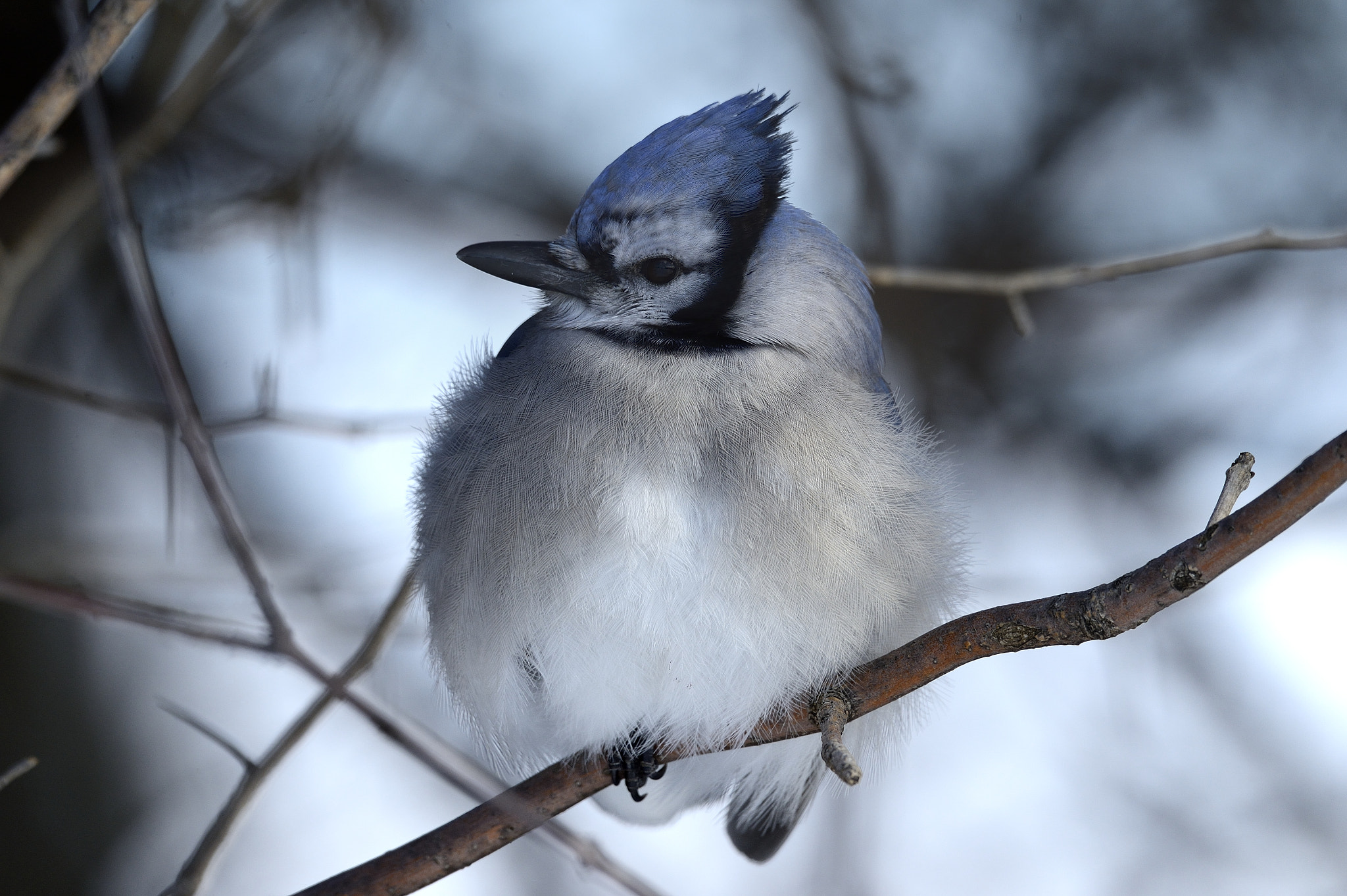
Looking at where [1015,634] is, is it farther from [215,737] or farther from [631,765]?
[215,737]

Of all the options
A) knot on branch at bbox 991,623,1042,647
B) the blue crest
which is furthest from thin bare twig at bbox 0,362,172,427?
knot on branch at bbox 991,623,1042,647

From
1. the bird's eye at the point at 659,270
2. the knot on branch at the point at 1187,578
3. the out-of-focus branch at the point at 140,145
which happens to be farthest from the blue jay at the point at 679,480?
the out-of-focus branch at the point at 140,145

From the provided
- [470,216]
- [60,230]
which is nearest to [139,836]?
[60,230]

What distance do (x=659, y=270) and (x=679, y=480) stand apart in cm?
38

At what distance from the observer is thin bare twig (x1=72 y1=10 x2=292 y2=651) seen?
1.42 meters

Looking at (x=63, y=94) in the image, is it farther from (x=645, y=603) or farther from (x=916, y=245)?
(x=916, y=245)

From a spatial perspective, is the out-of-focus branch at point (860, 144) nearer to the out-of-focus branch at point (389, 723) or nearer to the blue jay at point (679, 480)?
the blue jay at point (679, 480)

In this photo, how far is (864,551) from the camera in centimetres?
163

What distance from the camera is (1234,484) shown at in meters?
1.13

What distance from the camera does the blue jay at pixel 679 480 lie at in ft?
5.16

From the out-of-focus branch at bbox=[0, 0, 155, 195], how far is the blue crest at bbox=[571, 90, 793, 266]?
26.9 inches

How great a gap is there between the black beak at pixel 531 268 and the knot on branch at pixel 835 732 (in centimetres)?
75

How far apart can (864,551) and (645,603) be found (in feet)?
1.12

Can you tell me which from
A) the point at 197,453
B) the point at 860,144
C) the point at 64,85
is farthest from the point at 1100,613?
the point at 860,144
